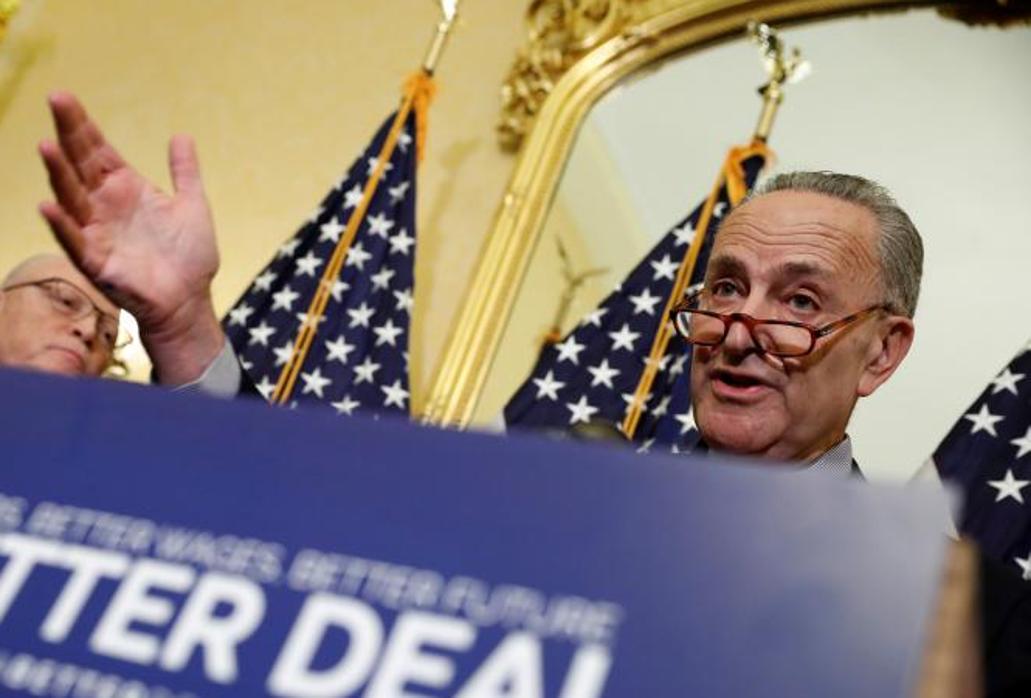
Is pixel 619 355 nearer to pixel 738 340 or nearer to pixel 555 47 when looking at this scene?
pixel 555 47

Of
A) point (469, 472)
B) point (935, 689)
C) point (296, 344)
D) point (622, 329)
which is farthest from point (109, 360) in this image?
point (935, 689)

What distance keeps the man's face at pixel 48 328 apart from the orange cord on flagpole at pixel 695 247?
1.20 m

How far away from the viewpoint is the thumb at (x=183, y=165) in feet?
4.94

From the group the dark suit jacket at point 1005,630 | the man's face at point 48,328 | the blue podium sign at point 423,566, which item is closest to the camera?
the blue podium sign at point 423,566

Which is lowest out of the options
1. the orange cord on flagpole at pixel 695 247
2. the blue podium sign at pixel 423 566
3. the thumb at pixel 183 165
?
the blue podium sign at pixel 423 566

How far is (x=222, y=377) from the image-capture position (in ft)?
5.57

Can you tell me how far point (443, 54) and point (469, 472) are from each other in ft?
12.2

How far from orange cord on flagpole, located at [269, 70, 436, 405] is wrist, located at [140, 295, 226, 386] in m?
2.19

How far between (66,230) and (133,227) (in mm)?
93

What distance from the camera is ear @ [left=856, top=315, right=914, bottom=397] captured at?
1906 mm

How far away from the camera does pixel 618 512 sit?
72 centimetres

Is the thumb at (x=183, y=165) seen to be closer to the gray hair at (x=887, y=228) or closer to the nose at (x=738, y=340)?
the nose at (x=738, y=340)

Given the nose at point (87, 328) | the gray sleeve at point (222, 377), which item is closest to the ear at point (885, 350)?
the gray sleeve at point (222, 377)

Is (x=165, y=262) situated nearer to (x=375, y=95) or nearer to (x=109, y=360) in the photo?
(x=109, y=360)
